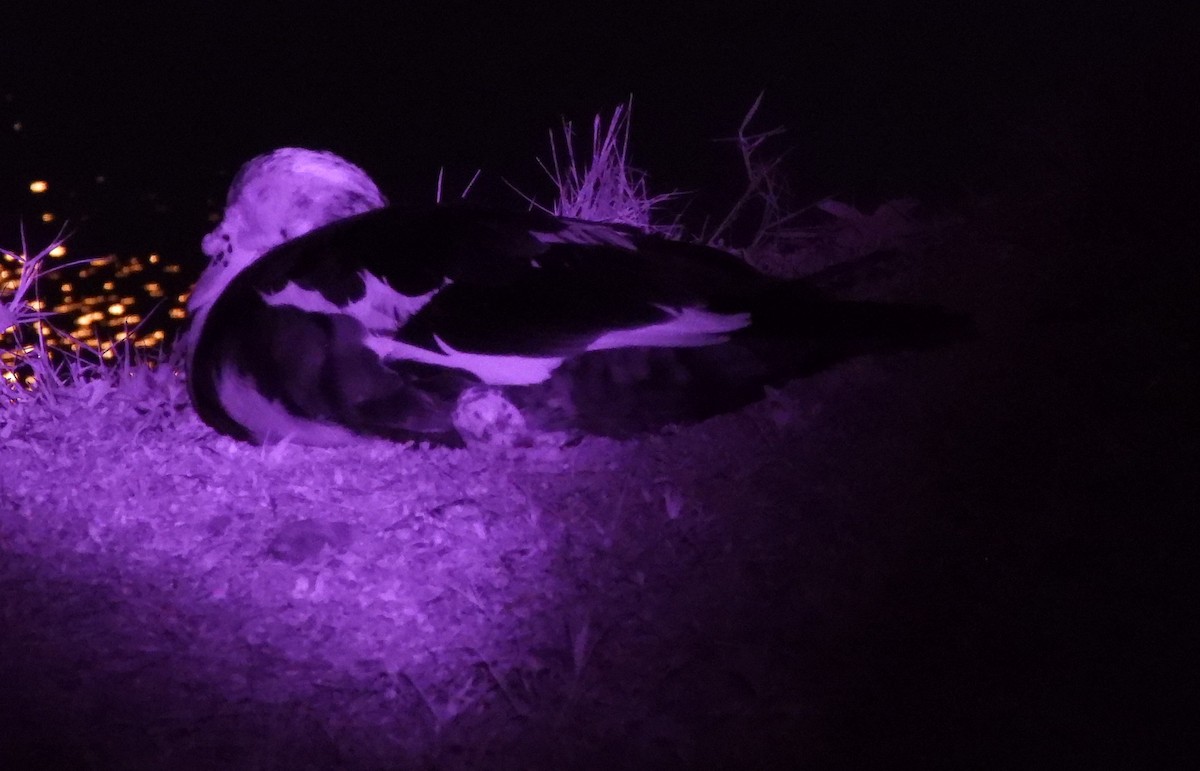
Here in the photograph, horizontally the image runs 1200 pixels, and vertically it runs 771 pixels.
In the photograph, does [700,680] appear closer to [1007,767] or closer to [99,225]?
[1007,767]

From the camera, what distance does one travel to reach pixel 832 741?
41.3 inches

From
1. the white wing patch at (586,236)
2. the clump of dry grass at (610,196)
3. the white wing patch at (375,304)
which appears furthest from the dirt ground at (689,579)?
the clump of dry grass at (610,196)

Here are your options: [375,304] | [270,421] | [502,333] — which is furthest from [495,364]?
[270,421]

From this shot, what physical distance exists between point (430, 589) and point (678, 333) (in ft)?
2.54

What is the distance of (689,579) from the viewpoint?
1.38 m

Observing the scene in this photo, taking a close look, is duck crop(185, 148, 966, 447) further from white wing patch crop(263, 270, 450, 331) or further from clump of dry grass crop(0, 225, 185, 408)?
clump of dry grass crop(0, 225, 185, 408)

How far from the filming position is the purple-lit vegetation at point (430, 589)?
1124mm

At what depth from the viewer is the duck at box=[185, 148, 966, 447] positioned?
193 centimetres

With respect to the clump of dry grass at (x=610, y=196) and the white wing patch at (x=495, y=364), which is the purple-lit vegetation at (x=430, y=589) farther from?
the clump of dry grass at (x=610, y=196)

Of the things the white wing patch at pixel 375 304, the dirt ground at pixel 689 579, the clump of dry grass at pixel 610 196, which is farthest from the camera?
the clump of dry grass at pixel 610 196

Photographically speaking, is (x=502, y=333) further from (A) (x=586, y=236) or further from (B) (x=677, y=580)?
(B) (x=677, y=580)

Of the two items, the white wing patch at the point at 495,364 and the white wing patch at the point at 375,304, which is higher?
the white wing patch at the point at 375,304

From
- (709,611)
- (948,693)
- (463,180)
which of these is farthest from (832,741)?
(463,180)

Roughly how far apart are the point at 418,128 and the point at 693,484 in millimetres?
3411
